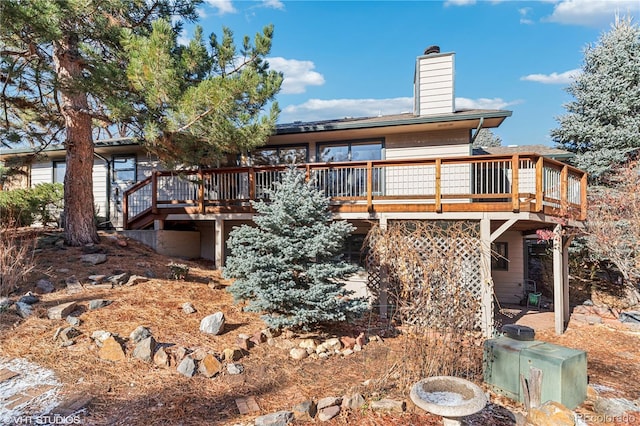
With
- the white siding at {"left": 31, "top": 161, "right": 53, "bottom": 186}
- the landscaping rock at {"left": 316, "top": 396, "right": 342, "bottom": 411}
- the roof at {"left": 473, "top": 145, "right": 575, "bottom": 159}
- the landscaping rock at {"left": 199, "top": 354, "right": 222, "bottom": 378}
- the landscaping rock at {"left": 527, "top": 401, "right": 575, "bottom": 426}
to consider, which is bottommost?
the landscaping rock at {"left": 527, "top": 401, "right": 575, "bottom": 426}

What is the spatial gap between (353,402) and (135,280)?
4.86 meters

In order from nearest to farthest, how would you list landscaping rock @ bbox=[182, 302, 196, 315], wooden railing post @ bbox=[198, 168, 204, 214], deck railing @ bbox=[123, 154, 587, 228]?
landscaping rock @ bbox=[182, 302, 196, 315] < deck railing @ bbox=[123, 154, 587, 228] < wooden railing post @ bbox=[198, 168, 204, 214]

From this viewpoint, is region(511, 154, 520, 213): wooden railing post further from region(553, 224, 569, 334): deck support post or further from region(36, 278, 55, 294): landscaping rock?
region(36, 278, 55, 294): landscaping rock

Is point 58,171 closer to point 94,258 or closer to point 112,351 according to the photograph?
point 94,258

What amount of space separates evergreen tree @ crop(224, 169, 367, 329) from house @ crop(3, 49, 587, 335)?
1256mm

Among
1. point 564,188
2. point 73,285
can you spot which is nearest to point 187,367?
point 73,285

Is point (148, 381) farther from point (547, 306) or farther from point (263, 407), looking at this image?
point (547, 306)

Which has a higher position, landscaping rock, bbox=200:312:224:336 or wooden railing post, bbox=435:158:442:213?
wooden railing post, bbox=435:158:442:213

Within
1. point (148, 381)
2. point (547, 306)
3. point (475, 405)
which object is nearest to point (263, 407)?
point (148, 381)

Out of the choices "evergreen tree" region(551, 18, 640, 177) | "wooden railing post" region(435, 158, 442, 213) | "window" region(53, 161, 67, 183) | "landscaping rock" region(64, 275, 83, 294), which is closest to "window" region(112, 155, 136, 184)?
"window" region(53, 161, 67, 183)

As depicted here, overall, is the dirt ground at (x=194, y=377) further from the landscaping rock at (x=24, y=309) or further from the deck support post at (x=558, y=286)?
the deck support post at (x=558, y=286)

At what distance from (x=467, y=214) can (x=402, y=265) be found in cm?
294

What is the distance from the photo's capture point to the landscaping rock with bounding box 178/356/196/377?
13.2 ft

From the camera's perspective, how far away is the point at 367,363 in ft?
15.7
